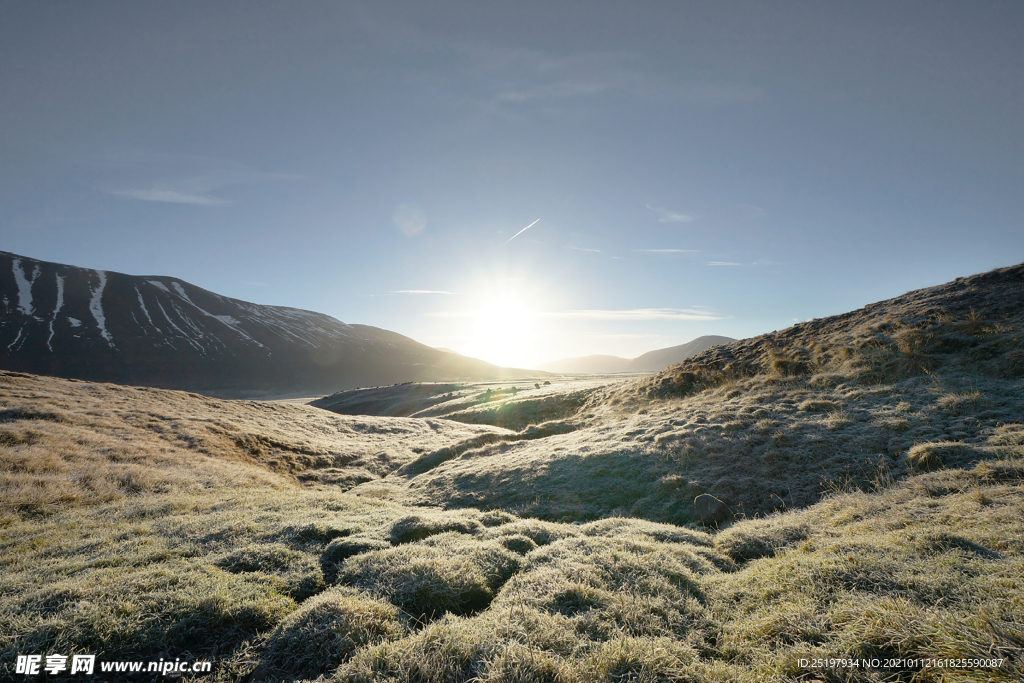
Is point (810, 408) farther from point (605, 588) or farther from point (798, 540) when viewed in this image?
point (605, 588)

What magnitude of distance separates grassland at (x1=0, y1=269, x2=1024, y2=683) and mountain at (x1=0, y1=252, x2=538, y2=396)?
4428 inches

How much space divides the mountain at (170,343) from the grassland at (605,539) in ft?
369

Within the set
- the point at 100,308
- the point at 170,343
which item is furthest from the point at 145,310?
the point at 170,343

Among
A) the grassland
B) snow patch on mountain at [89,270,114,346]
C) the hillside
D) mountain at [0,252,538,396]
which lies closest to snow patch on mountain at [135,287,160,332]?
mountain at [0,252,538,396]

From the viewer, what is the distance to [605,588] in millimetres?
6414

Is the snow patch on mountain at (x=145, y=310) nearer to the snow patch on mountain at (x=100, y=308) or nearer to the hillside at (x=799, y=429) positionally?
the snow patch on mountain at (x=100, y=308)

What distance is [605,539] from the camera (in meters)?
8.79

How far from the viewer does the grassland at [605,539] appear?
4.78 metres

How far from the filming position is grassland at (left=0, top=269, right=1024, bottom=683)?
4.78 m

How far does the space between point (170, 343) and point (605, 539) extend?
16781 centimetres

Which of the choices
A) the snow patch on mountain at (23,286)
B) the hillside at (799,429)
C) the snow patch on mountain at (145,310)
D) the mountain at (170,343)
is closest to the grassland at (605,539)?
the hillside at (799,429)

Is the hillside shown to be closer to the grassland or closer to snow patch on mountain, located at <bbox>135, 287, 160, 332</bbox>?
the grassland

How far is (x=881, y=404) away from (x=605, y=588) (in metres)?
13.4

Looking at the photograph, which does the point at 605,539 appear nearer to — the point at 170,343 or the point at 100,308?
the point at 170,343
